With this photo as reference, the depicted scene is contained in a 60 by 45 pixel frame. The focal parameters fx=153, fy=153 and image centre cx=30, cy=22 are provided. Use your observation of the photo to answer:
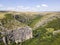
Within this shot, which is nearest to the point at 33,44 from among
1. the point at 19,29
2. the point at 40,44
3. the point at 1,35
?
the point at 40,44

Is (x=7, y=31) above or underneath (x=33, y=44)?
above

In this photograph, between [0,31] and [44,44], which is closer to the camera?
[44,44]

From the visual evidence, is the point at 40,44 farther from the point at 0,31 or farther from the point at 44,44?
the point at 0,31

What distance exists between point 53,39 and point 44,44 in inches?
766

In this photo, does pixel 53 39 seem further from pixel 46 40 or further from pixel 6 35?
pixel 6 35

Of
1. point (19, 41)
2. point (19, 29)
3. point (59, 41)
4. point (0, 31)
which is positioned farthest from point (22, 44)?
point (59, 41)

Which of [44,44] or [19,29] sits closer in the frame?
[44,44]

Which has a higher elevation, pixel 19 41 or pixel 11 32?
pixel 11 32

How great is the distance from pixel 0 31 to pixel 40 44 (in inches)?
2139

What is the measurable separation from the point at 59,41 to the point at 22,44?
46.4 meters

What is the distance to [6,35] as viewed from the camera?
192500 millimetres

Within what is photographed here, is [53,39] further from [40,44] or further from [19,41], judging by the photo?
[19,41]

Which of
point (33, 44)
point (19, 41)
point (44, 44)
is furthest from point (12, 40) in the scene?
point (44, 44)

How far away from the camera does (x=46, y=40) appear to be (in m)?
199
